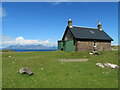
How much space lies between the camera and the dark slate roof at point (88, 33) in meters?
46.8

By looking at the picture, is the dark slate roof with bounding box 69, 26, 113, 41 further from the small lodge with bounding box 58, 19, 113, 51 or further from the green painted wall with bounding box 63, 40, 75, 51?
the green painted wall with bounding box 63, 40, 75, 51

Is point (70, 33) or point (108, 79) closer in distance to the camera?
point (108, 79)

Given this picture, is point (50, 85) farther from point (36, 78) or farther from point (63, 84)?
point (36, 78)

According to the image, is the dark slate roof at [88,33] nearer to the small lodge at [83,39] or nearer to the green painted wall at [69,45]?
the small lodge at [83,39]

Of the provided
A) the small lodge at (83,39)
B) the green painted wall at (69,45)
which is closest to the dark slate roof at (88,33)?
the small lodge at (83,39)

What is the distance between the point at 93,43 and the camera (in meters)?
48.7

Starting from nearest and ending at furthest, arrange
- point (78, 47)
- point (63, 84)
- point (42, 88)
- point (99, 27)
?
point (42, 88)
point (63, 84)
point (78, 47)
point (99, 27)

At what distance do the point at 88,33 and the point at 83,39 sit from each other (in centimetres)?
572

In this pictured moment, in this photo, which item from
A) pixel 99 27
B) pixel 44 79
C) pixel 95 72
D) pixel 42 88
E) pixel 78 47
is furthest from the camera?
pixel 99 27

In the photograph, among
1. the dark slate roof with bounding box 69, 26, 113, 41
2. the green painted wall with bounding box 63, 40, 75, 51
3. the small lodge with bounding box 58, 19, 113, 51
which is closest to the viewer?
the small lodge with bounding box 58, 19, 113, 51

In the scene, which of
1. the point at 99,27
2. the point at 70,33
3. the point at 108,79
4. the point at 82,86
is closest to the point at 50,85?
the point at 82,86

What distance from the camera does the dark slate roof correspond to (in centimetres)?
4681

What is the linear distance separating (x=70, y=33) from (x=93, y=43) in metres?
9.34

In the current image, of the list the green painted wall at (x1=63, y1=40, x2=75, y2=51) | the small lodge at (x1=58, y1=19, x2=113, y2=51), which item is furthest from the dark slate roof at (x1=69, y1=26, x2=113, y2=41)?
the green painted wall at (x1=63, y1=40, x2=75, y2=51)
